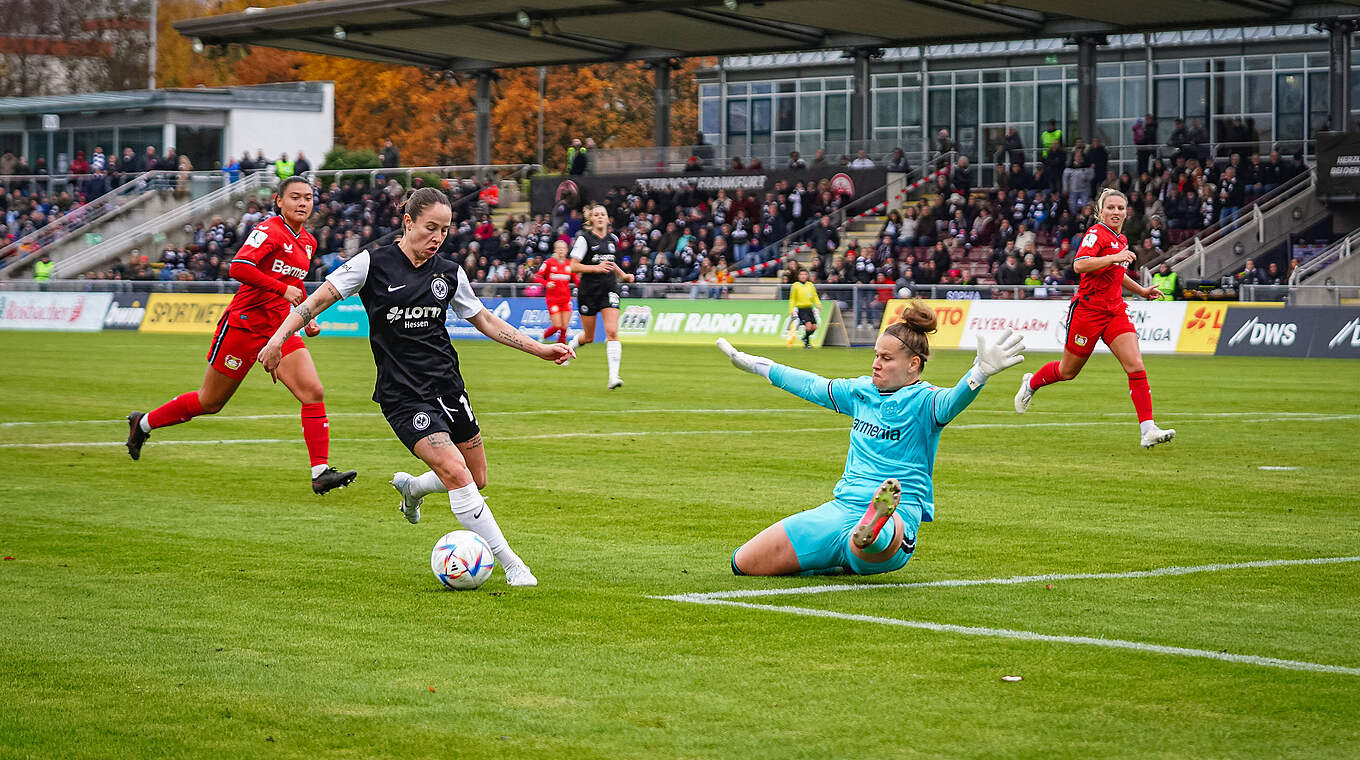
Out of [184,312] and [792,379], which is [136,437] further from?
[184,312]

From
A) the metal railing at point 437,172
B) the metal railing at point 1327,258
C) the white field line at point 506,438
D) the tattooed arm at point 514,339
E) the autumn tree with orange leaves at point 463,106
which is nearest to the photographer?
the tattooed arm at point 514,339

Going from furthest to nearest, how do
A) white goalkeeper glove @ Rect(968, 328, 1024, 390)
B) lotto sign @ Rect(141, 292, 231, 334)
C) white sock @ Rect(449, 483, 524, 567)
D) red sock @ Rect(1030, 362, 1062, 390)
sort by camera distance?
lotto sign @ Rect(141, 292, 231, 334)
red sock @ Rect(1030, 362, 1062, 390)
white sock @ Rect(449, 483, 524, 567)
white goalkeeper glove @ Rect(968, 328, 1024, 390)

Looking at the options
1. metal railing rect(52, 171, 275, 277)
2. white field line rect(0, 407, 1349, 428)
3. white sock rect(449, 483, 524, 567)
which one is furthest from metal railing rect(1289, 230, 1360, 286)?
metal railing rect(52, 171, 275, 277)

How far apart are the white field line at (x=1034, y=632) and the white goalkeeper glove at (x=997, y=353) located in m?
1.06

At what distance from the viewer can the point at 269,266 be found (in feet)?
38.5

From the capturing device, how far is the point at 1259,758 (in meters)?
4.70

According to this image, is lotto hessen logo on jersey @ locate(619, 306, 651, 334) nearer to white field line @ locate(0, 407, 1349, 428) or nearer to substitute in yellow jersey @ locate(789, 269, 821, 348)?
substitute in yellow jersey @ locate(789, 269, 821, 348)

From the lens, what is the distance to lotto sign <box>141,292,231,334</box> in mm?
43938

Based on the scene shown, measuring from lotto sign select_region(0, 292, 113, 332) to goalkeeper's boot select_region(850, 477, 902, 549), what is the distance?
138 ft

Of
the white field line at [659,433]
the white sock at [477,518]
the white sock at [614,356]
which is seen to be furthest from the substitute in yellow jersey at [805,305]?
the white sock at [477,518]

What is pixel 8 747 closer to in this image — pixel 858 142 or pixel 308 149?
pixel 858 142

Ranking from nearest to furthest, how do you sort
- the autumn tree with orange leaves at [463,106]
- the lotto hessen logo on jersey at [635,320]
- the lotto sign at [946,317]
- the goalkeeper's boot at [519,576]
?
the goalkeeper's boot at [519,576], the lotto sign at [946,317], the lotto hessen logo on jersey at [635,320], the autumn tree with orange leaves at [463,106]

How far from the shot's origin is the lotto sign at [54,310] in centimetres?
4616

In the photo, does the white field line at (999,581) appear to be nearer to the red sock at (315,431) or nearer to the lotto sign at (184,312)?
the red sock at (315,431)
